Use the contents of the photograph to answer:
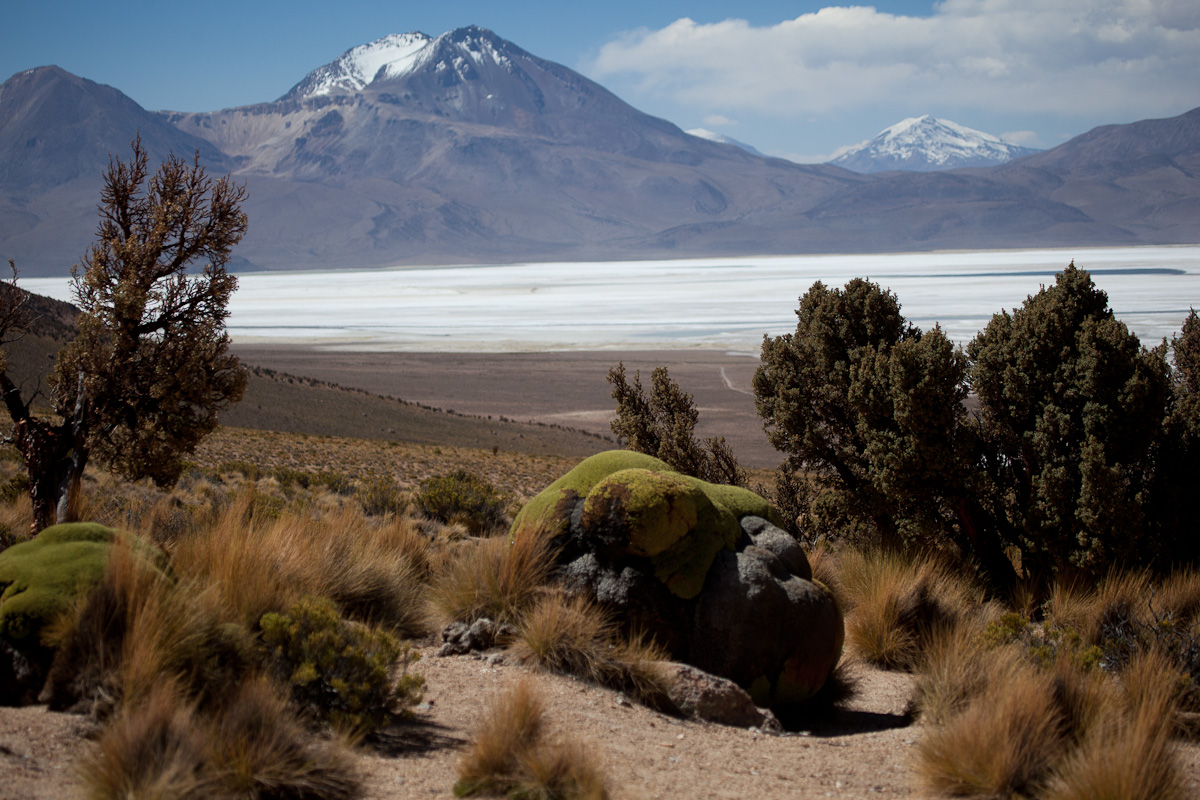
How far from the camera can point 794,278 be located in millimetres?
125500

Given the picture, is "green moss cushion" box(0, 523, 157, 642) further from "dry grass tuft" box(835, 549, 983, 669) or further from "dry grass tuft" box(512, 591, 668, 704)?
"dry grass tuft" box(835, 549, 983, 669)

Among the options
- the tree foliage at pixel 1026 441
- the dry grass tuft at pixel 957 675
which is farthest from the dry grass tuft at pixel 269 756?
the tree foliage at pixel 1026 441

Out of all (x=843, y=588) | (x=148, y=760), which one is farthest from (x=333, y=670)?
(x=843, y=588)

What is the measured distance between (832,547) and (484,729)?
590 centimetres

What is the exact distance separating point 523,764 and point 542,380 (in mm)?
40879

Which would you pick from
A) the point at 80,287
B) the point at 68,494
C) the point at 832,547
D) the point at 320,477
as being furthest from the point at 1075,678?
the point at 320,477

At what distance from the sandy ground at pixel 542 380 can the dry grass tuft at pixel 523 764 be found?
2342cm

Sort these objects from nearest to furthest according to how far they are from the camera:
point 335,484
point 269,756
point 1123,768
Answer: point 269,756 → point 1123,768 → point 335,484

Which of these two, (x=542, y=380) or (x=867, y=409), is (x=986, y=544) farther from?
(x=542, y=380)

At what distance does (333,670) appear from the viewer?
4629mm

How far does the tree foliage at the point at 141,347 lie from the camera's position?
7.48 meters

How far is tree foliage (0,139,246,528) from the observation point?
295 inches

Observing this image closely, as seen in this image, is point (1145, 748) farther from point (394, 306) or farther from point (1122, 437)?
point (394, 306)

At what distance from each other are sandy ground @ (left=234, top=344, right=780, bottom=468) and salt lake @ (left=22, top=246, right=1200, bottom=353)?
141 inches
